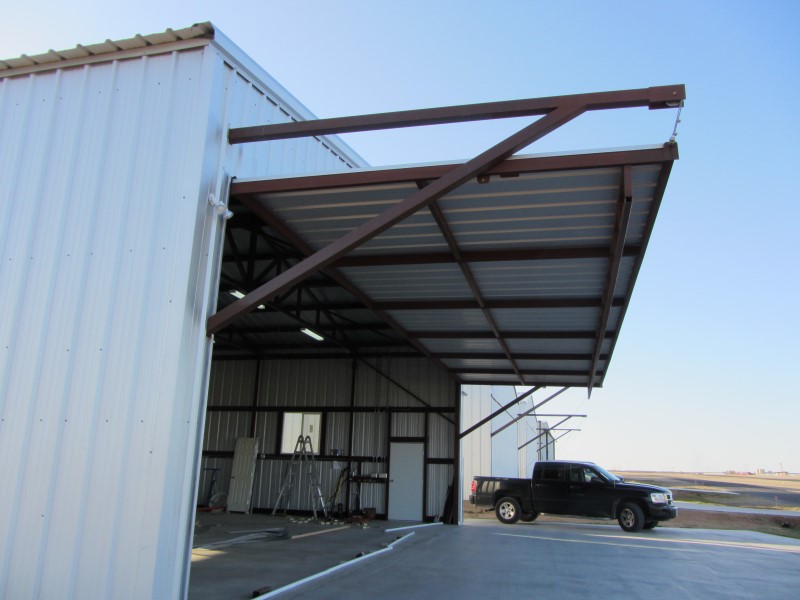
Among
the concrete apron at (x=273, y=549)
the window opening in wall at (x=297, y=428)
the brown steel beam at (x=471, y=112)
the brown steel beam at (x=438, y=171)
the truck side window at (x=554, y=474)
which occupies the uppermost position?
the brown steel beam at (x=471, y=112)

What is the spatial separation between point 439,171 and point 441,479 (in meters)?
12.9

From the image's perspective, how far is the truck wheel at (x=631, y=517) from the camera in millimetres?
16109

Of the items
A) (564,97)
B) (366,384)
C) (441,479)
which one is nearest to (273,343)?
(366,384)

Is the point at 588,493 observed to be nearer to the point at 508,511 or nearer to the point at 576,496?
the point at 576,496

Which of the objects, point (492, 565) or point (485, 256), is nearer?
point (485, 256)

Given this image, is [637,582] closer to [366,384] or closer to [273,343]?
[366,384]

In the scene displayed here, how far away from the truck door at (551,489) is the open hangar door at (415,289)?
2.47 metres

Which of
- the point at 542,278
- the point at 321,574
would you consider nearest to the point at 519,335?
the point at 542,278

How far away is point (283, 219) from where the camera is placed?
7871 millimetres

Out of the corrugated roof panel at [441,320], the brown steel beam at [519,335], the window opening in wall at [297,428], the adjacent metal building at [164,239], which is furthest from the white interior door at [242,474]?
the adjacent metal building at [164,239]

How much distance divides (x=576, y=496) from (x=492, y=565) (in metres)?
8.06

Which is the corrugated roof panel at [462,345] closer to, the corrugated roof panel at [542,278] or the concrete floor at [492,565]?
the corrugated roof panel at [542,278]

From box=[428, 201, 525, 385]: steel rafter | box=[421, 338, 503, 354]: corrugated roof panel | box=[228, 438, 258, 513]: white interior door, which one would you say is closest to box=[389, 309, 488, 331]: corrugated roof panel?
box=[428, 201, 525, 385]: steel rafter

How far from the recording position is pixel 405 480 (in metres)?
17.6
